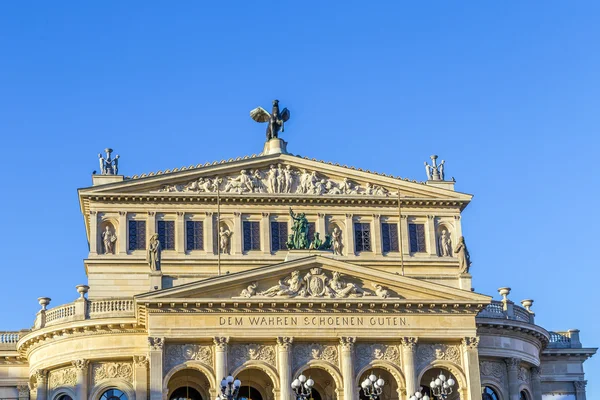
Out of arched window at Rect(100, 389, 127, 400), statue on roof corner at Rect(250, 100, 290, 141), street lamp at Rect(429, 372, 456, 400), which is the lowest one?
street lamp at Rect(429, 372, 456, 400)

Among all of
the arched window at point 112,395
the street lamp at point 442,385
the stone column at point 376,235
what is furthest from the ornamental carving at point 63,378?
the stone column at point 376,235

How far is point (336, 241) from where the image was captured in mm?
68312

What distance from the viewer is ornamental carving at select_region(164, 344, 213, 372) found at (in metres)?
56.5

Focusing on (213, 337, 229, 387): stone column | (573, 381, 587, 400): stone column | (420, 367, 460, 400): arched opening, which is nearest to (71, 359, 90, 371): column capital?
(213, 337, 229, 387): stone column

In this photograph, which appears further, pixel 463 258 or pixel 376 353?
pixel 463 258

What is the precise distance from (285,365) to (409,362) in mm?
5926

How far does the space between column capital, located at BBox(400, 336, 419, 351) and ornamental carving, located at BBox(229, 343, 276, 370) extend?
6195 millimetres

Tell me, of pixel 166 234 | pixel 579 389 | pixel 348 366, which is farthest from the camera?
pixel 579 389

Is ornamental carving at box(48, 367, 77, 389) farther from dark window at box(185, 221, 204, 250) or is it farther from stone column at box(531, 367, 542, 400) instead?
stone column at box(531, 367, 542, 400)

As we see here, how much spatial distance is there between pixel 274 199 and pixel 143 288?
889cm

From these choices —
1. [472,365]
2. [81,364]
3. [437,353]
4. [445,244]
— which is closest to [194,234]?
[81,364]

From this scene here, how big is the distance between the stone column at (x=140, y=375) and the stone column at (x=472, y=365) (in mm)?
15343

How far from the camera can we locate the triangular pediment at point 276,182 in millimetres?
67562

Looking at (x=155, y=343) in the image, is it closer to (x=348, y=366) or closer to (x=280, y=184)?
(x=348, y=366)
